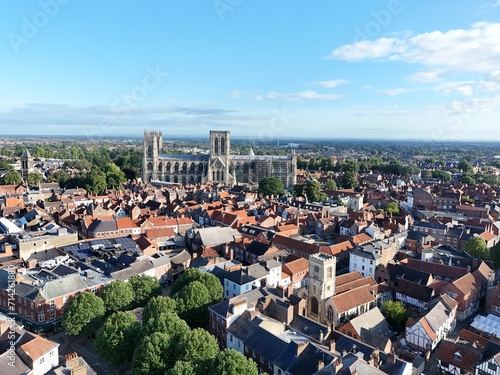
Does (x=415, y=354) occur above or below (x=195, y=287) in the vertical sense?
below

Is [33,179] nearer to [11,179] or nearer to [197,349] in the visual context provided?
[11,179]

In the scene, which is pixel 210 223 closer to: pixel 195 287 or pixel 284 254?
pixel 284 254

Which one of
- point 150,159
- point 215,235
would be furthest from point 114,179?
point 215,235

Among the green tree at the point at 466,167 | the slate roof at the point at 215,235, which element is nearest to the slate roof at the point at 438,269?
the slate roof at the point at 215,235

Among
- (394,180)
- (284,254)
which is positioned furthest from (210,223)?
(394,180)

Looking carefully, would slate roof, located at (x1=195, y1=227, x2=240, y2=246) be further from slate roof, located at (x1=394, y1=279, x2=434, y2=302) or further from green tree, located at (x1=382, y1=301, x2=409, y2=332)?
green tree, located at (x1=382, y1=301, x2=409, y2=332)

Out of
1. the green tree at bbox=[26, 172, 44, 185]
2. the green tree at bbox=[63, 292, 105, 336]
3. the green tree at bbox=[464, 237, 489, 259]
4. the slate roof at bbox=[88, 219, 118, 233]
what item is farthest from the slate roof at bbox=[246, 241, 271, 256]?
the green tree at bbox=[26, 172, 44, 185]
